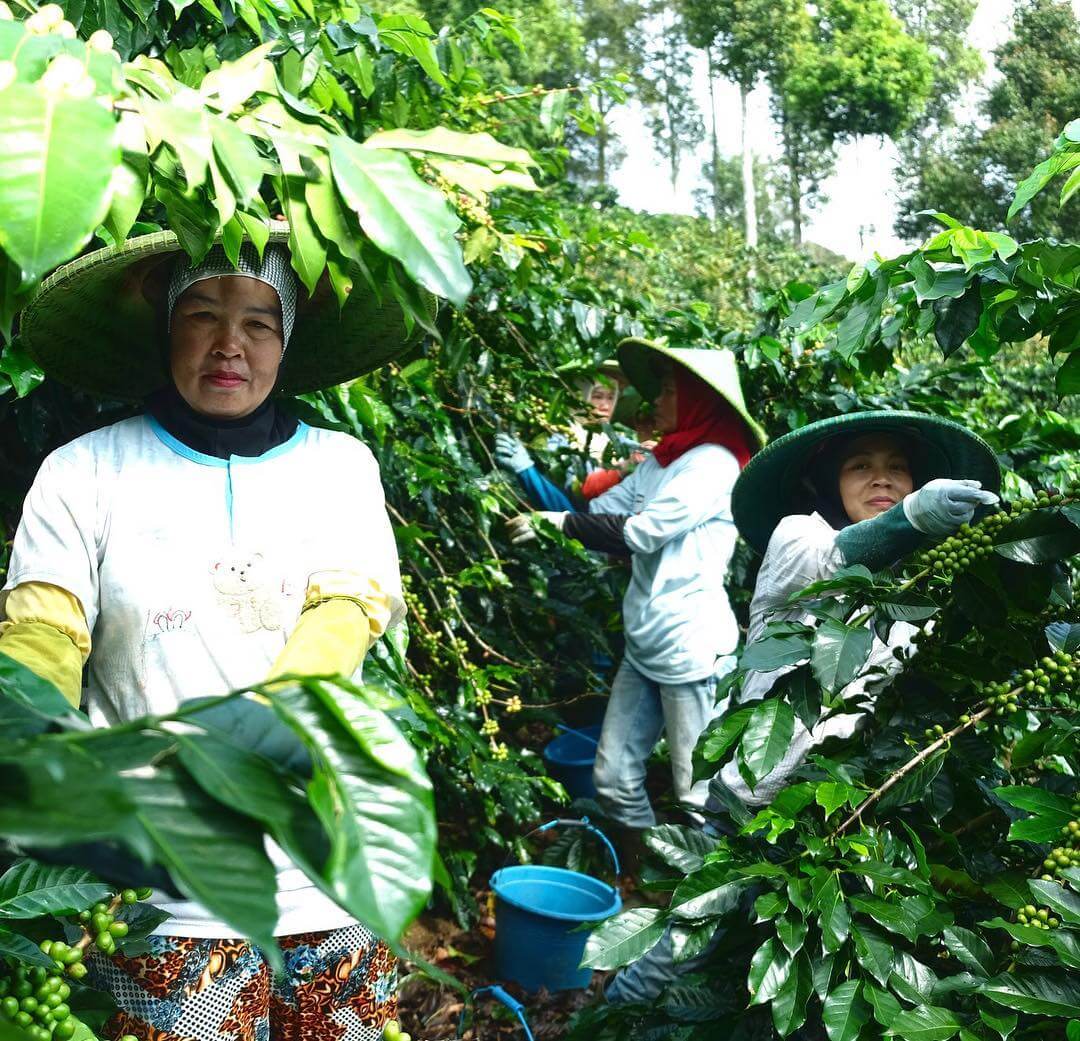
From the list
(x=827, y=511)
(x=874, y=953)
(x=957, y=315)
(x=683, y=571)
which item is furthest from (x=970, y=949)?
(x=683, y=571)

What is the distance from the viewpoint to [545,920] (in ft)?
10.2

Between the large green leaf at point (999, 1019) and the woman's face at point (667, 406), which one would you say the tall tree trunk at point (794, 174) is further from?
the large green leaf at point (999, 1019)

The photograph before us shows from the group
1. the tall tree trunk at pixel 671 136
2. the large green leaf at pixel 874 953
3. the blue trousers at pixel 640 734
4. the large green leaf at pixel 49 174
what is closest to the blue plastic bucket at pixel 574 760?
the blue trousers at pixel 640 734

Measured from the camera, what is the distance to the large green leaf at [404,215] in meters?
0.71

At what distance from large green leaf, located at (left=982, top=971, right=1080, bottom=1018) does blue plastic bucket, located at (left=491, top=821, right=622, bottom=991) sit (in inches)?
68.6

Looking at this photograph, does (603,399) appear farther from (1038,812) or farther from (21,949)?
(21,949)

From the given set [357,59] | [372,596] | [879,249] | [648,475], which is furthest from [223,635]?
[648,475]

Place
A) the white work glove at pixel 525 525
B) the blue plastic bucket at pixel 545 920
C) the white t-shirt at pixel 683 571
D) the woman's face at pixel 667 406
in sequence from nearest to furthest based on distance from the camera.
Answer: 1. the blue plastic bucket at pixel 545 920
2. the white t-shirt at pixel 683 571
3. the white work glove at pixel 525 525
4. the woman's face at pixel 667 406

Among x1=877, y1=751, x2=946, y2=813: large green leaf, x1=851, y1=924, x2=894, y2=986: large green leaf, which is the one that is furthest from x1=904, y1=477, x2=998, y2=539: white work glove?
x1=851, y1=924, x2=894, y2=986: large green leaf

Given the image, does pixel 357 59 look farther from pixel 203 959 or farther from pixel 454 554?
pixel 203 959

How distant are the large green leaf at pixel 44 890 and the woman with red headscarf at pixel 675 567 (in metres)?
2.53

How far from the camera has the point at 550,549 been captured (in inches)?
167

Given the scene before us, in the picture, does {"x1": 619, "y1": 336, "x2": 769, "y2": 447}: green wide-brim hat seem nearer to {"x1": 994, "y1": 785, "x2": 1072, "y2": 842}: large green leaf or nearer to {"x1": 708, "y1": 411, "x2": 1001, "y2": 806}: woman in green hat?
{"x1": 708, "y1": 411, "x2": 1001, "y2": 806}: woman in green hat

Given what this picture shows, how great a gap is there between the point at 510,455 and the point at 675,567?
87 cm
